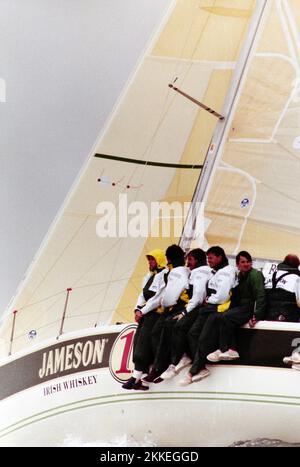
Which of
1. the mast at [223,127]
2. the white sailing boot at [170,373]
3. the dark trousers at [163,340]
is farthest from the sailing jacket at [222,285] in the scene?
the mast at [223,127]

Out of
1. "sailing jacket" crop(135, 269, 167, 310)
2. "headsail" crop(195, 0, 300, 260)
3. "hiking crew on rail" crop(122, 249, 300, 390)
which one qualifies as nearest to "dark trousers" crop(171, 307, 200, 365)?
"hiking crew on rail" crop(122, 249, 300, 390)

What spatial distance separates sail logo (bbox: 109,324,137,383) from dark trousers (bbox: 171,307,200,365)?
0.27 meters

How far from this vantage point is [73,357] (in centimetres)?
500

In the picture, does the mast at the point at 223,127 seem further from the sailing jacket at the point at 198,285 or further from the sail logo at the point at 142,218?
the sailing jacket at the point at 198,285

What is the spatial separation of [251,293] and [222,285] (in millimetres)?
125

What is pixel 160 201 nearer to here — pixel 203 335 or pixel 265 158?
pixel 265 158

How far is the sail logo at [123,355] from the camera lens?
4824 mm

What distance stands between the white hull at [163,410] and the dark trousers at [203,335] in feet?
0.25

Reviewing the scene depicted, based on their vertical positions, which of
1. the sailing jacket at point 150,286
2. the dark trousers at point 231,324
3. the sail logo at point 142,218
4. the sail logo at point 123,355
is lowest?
the dark trousers at point 231,324

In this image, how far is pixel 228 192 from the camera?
5.12m

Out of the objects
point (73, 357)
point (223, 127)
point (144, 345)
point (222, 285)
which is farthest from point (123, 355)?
point (223, 127)

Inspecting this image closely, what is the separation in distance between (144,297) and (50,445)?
782mm

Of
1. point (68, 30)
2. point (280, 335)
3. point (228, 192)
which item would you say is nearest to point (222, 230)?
point (228, 192)

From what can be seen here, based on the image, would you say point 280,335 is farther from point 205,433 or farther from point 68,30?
point 68,30
